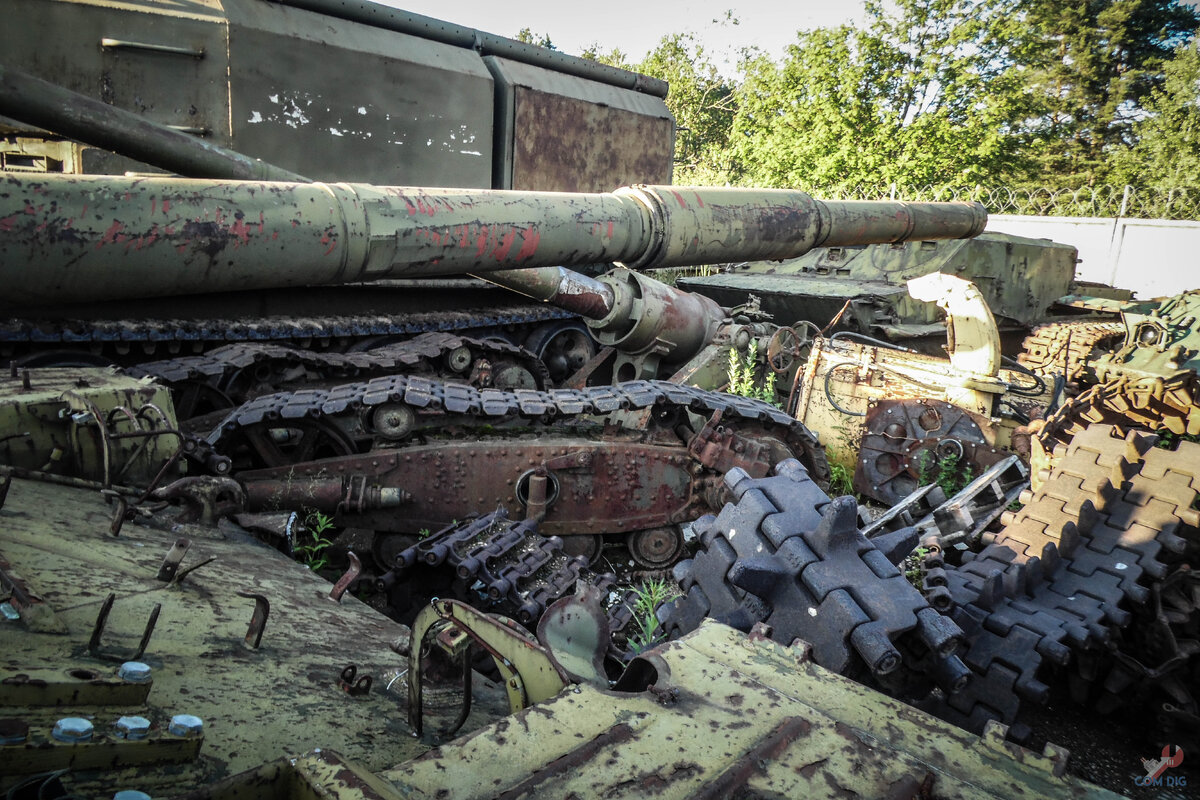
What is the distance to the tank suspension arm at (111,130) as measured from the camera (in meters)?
2.82

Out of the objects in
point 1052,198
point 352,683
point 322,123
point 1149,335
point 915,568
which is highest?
point 1052,198

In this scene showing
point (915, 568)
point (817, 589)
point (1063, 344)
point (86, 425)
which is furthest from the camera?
point (1063, 344)

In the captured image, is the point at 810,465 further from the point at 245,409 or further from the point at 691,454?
the point at 245,409

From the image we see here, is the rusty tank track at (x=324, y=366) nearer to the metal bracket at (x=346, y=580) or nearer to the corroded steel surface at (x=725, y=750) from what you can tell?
the metal bracket at (x=346, y=580)

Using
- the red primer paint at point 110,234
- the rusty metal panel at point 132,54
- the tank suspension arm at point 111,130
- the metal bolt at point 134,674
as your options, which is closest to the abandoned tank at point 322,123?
the rusty metal panel at point 132,54

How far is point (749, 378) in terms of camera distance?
24.9 feet

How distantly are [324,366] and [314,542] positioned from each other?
264cm

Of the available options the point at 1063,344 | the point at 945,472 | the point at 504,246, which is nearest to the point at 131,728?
the point at 504,246

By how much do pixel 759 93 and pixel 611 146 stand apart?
478 inches

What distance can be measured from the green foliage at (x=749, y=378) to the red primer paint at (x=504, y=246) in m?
4.58

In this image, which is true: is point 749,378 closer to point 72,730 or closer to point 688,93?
point 72,730

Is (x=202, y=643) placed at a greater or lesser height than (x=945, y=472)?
greater

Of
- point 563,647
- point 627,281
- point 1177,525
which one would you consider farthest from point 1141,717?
point 627,281

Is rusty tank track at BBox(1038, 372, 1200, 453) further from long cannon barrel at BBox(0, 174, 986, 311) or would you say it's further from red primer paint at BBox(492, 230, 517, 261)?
red primer paint at BBox(492, 230, 517, 261)
